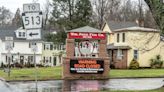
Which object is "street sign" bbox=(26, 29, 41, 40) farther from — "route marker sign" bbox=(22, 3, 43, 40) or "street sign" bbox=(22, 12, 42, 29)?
"street sign" bbox=(22, 12, 42, 29)

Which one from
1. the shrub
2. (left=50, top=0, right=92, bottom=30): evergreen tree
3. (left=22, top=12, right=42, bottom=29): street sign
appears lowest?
the shrub

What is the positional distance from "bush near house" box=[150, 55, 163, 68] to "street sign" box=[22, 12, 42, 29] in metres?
36.8

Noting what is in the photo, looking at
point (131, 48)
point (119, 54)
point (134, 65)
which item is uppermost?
point (131, 48)

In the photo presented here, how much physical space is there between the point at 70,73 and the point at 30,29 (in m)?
15.8

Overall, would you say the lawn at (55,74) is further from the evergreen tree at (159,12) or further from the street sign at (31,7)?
the evergreen tree at (159,12)

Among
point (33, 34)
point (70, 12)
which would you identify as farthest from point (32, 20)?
point (70, 12)

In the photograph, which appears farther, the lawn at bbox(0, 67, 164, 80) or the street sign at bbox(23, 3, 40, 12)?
the lawn at bbox(0, 67, 164, 80)

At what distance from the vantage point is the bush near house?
55.1 m

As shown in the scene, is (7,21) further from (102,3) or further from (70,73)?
(70,73)

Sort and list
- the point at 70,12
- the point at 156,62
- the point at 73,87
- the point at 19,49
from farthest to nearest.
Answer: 1. the point at 19,49
2. the point at 70,12
3. the point at 156,62
4. the point at 73,87

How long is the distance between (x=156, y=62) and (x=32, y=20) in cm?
3716

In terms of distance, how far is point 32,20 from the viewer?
2003cm

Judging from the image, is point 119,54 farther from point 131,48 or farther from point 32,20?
point 32,20

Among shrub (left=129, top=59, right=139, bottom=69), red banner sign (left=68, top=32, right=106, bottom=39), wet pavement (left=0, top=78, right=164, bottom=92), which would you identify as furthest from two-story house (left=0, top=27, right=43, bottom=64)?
wet pavement (left=0, top=78, right=164, bottom=92)
